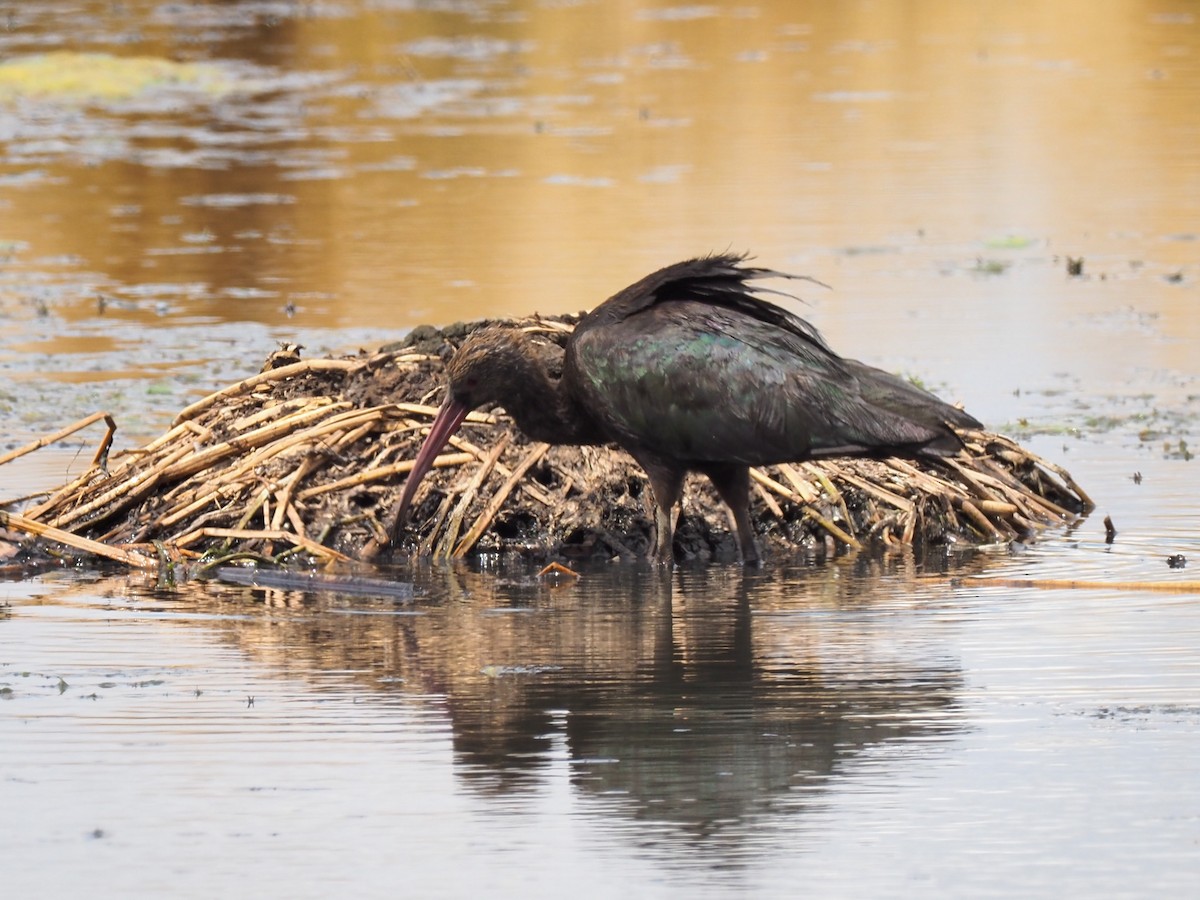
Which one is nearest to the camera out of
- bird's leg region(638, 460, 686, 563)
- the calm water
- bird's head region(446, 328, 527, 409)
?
the calm water

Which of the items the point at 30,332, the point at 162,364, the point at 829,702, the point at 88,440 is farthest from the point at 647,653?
the point at 30,332

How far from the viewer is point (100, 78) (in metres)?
31.8

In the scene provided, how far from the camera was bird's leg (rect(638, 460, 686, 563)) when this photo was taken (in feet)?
31.7

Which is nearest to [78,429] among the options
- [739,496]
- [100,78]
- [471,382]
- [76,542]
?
[76,542]

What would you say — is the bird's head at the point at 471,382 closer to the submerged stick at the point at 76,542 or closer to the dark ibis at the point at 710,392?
the dark ibis at the point at 710,392

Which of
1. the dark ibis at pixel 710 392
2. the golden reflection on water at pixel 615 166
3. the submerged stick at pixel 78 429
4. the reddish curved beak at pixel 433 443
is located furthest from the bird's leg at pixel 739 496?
the golden reflection on water at pixel 615 166

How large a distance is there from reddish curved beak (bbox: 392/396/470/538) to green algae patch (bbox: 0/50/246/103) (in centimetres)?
2169

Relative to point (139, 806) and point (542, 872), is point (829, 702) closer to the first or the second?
point (542, 872)

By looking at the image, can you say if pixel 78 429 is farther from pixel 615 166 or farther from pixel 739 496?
pixel 615 166

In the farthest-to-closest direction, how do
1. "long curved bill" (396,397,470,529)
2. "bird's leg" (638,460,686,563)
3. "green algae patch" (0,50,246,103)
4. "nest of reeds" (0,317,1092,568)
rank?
"green algae patch" (0,50,246,103) < "nest of reeds" (0,317,1092,568) < "long curved bill" (396,397,470,529) < "bird's leg" (638,460,686,563)

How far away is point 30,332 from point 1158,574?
31.3 ft

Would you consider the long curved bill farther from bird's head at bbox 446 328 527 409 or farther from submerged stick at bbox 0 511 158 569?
submerged stick at bbox 0 511 158 569

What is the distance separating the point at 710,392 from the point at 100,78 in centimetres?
2401

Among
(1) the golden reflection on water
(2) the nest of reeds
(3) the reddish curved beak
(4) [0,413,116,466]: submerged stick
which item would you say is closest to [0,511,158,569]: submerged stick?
(2) the nest of reeds
